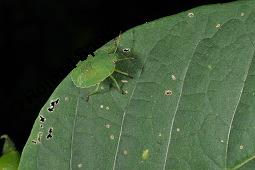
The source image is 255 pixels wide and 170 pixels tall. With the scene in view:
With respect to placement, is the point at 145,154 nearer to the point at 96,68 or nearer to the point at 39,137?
the point at 39,137

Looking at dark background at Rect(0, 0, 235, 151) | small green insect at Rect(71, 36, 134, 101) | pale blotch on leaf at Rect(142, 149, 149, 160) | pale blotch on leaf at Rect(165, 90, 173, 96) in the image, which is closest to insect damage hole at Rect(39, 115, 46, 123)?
small green insect at Rect(71, 36, 134, 101)

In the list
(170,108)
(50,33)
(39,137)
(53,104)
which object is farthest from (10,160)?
(50,33)

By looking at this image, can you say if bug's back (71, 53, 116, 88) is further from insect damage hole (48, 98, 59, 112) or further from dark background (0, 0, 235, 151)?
dark background (0, 0, 235, 151)

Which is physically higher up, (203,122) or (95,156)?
(203,122)

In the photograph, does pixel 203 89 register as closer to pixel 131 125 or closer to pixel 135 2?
pixel 131 125

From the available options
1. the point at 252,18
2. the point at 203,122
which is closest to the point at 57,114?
the point at 203,122

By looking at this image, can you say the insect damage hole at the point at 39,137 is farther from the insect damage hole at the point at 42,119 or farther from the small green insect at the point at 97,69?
the small green insect at the point at 97,69

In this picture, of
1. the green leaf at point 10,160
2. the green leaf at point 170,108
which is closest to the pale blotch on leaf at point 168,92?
the green leaf at point 170,108
